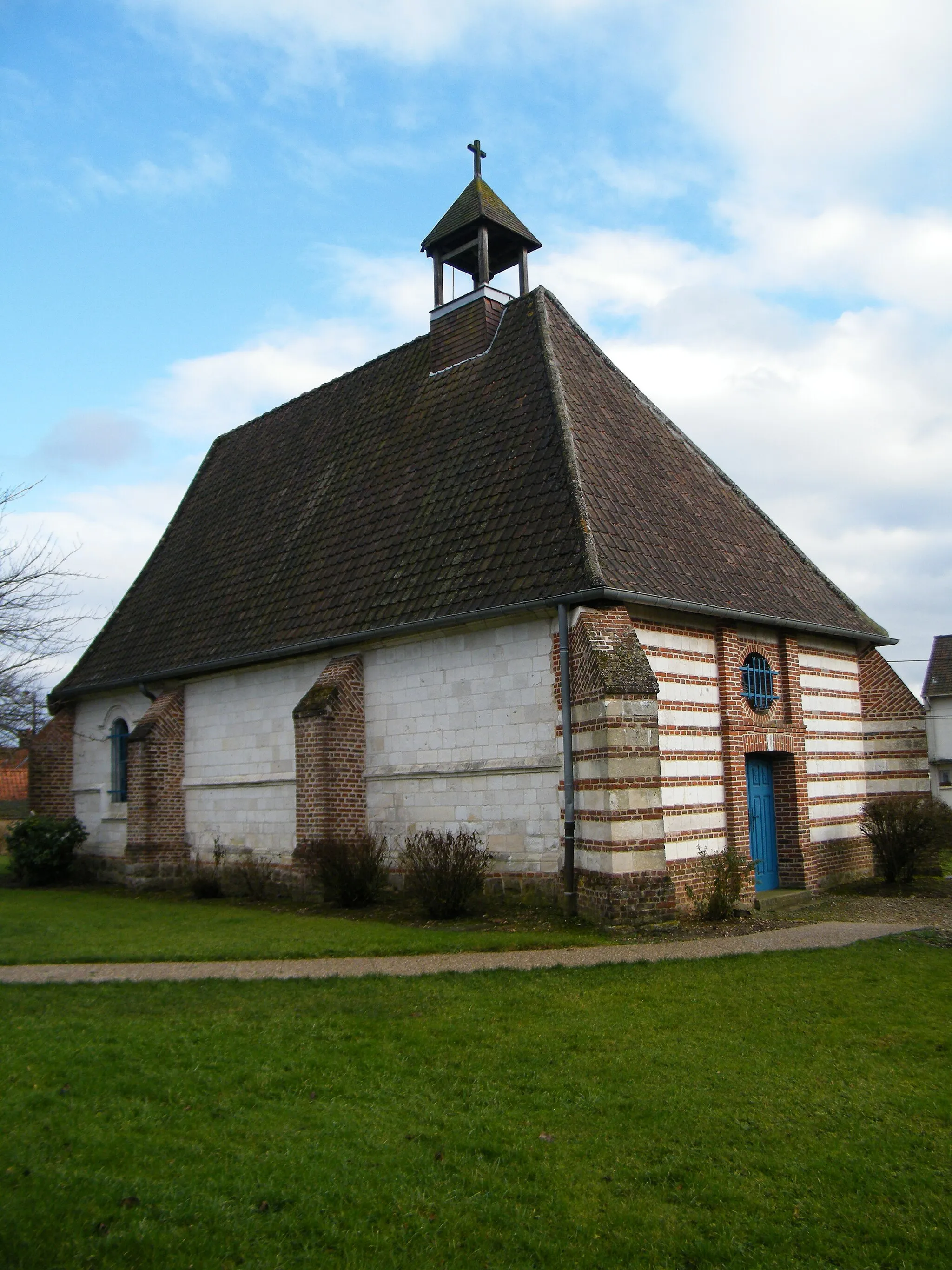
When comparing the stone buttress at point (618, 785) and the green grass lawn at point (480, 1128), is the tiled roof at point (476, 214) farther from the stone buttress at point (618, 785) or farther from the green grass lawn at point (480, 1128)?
the green grass lawn at point (480, 1128)

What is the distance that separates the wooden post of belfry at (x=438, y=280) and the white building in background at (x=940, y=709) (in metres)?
33.4

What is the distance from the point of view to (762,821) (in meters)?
14.6

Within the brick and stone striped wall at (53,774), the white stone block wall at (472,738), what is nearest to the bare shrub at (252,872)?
the white stone block wall at (472,738)

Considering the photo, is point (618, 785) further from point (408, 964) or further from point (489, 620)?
point (408, 964)

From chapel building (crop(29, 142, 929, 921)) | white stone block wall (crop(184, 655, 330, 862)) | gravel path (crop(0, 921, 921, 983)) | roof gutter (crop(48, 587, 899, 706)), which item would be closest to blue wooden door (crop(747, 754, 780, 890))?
chapel building (crop(29, 142, 929, 921))

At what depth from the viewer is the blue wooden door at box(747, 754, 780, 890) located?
14.4 meters

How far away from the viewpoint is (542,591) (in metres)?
11.8

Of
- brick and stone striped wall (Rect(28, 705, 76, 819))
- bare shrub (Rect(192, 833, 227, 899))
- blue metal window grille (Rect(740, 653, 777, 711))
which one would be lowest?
bare shrub (Rect(192, 833, 227, 899))

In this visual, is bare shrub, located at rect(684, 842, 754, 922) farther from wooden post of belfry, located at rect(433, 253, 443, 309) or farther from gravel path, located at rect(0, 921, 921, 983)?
wooden post of belfry, located at rect(433, 253, 443, 309)

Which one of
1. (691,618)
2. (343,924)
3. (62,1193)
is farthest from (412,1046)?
(691,618)

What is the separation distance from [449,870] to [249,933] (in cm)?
244

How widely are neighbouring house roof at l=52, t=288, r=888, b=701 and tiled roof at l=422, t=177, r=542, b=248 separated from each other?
1684 millimetres

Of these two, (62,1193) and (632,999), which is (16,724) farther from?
(62,1193)

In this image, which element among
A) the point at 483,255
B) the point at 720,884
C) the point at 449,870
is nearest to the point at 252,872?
the point at 449,870
